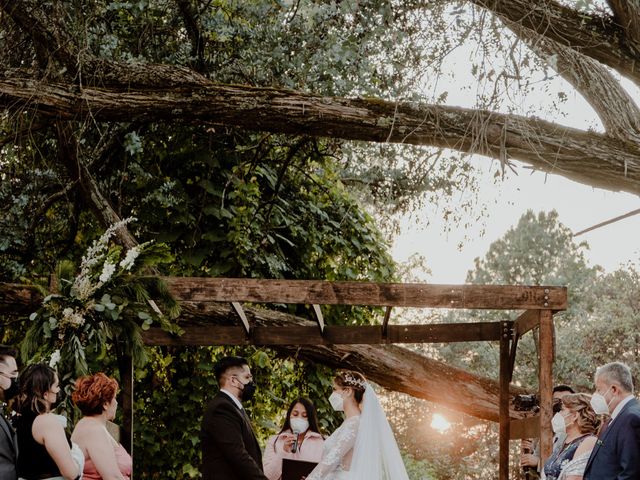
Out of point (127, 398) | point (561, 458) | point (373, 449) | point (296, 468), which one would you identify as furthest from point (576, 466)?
point (127, 398)

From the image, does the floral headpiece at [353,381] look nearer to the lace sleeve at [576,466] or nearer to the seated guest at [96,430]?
the lace sleeve at [576,466]

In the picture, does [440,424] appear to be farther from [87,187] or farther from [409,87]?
[409,87]

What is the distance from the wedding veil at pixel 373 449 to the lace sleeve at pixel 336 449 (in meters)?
0.04

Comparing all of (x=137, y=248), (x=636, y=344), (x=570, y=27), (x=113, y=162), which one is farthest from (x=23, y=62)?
(x=636, y=344)

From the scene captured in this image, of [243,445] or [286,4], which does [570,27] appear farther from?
[286,4]

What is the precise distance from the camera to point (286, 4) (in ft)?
30.1

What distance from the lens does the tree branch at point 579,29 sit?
5.72 meters

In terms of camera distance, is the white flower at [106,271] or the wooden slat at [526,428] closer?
the white flower at [106,271]

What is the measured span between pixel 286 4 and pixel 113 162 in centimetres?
266

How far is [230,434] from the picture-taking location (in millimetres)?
5758

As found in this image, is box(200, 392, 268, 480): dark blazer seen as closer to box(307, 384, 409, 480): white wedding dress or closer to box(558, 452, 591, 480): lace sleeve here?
box(307, 384, 409, 480): white wedding dress

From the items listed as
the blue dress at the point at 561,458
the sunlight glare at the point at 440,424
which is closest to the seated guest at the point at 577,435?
the blue dress at the point at 561,458

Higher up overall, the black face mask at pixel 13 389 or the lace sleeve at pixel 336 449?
the black face mask at pixel 13 389

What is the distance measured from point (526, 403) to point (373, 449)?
2.64 metres
